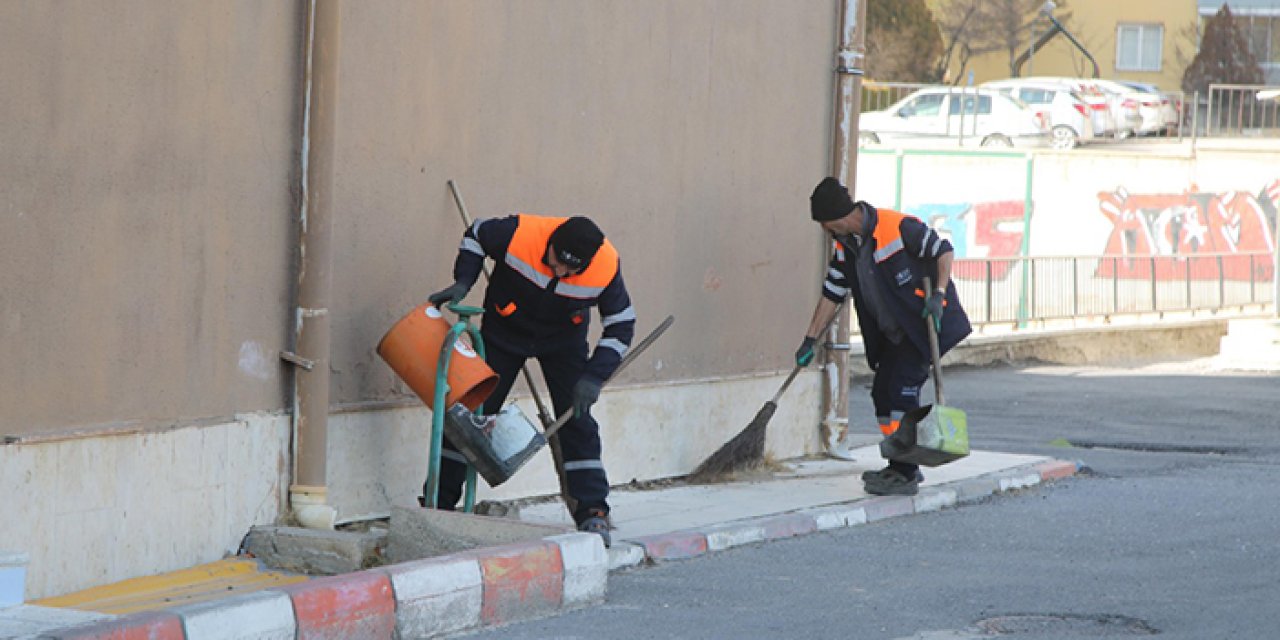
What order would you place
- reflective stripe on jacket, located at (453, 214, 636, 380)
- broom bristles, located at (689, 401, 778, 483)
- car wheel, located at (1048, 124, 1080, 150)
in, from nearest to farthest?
1. reflective stripe on jacket, located at (453, 214, 636, 380)
2. broom bristles, located at (689, 401, 778, 483)
3. car wheel, located at (1048, 124, 1080, 150)

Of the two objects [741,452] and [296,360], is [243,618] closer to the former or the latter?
[296,360]

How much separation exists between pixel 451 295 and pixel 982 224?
898 inches

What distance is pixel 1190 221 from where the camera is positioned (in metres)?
28.3

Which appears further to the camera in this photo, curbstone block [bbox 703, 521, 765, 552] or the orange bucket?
curbstone block [bbox 703, 521, 765, 552]

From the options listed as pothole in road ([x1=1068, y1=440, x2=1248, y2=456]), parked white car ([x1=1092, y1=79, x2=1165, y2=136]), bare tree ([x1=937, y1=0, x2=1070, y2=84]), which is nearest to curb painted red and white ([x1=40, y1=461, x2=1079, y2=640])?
pothole in road ([x1=1068, y1=440, x2=1248, y2=456])

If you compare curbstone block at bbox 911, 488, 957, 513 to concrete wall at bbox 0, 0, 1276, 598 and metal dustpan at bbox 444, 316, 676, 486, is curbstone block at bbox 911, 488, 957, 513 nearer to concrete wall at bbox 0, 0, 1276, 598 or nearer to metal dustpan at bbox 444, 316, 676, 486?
concrete wall at bbox 0, 0, 1276, 598

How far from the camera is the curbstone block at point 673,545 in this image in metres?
7.47

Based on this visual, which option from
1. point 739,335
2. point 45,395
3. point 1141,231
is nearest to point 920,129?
point 1141,231

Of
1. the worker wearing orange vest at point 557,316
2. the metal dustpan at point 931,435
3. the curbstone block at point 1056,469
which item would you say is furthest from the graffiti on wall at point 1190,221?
the worker wearing orange vest at point 557,316

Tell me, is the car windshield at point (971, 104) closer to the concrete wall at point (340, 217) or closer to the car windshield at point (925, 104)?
the car windshield at point (925, 104)

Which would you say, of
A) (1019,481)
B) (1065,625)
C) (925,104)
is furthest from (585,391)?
(925,104)

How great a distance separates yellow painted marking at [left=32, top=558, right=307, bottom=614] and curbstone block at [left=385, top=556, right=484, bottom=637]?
1.88 feet

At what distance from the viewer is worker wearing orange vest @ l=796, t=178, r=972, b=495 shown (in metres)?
9.09

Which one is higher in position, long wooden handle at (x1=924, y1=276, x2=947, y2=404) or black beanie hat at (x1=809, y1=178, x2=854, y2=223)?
black beanie hat at (x1=809, y1=178, x2=854, y2=223)
